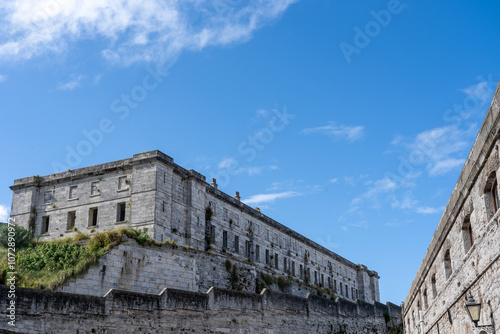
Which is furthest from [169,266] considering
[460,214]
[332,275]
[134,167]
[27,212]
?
[332,275]

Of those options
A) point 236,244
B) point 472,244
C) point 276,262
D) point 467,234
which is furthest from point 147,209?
point 472,244

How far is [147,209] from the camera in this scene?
32906 mm

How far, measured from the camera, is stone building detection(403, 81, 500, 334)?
10477 mm

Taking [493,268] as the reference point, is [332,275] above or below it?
above

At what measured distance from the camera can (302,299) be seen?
2834 cm

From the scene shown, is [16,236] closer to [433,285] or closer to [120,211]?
[120,211]

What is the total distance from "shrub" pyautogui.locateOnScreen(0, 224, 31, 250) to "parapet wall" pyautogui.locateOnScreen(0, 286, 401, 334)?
1341 cm

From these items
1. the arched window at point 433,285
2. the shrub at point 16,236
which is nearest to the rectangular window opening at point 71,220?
the shrub at point 16,236

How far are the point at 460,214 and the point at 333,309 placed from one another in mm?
18815

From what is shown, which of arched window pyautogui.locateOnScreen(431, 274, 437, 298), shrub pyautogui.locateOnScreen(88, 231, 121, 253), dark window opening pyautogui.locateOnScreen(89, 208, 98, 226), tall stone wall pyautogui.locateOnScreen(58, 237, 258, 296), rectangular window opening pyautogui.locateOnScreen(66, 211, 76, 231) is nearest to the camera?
arched window pyautogui.locateOnScreen(431, 274, 437, 298)

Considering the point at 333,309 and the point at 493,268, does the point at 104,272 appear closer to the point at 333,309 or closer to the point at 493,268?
the point at 333,309

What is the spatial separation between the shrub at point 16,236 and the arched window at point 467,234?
81.7ft

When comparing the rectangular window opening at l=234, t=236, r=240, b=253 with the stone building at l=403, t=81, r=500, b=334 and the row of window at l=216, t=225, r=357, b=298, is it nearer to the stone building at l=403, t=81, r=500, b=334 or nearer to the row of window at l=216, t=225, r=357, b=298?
the row of window at l=216, t=225, r=357, b=298

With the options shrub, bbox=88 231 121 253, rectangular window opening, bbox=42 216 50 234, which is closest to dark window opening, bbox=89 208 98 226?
rectangular window opening, bbox=42 216 50 234
